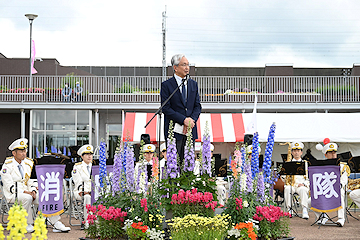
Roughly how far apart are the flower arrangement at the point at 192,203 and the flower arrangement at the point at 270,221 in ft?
1.98

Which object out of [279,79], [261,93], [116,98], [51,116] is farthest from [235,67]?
[51,116]

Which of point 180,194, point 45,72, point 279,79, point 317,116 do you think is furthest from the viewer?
point 45,72

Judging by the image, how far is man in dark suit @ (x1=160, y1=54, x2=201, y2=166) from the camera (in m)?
5.25

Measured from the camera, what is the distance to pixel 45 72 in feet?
85.6

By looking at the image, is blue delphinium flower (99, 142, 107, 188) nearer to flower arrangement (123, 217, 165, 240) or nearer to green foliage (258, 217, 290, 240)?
flower arrangement (123, 217, 165, 240)

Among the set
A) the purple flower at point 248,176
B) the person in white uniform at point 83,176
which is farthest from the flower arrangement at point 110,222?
the person in white uniform at point 83,176

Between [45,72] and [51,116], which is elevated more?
[45,72]

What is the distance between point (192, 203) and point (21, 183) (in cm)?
377

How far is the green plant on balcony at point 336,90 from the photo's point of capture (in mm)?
21688

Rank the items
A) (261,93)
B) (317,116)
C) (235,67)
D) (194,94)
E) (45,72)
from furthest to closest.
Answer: (235,67) < (45,72) < (261,93) < (317,116) < (194,94)

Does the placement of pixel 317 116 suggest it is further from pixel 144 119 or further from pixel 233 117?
pixel 144 119

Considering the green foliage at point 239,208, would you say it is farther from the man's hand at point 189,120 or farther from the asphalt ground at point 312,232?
the asphalt ground at point 312,232

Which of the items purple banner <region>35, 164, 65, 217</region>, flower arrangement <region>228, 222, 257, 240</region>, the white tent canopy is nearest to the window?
the white tent canopy

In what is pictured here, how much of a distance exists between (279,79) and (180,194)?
64.9ft
